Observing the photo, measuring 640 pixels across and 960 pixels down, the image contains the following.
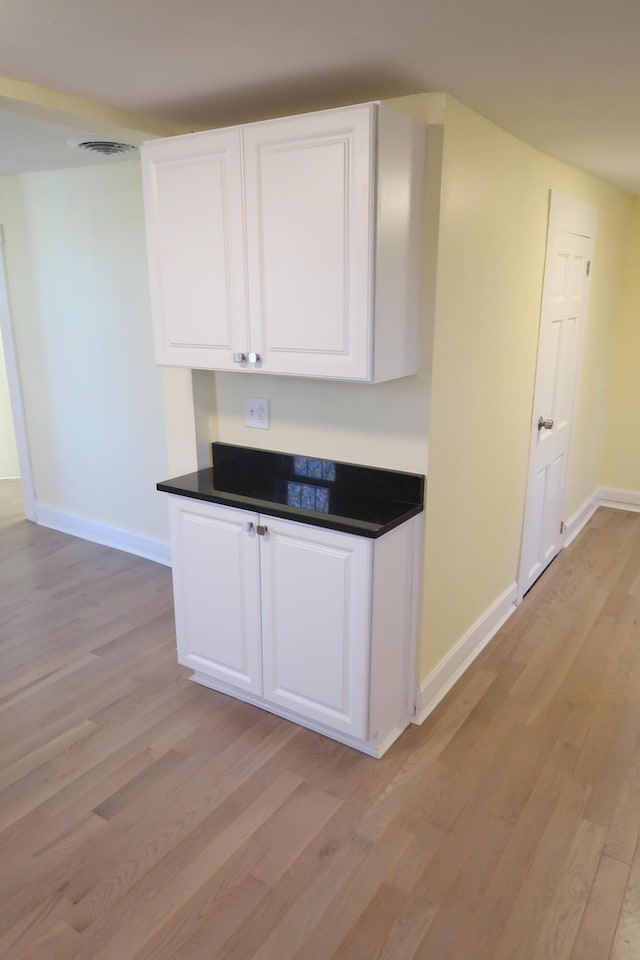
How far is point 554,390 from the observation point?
135 inches

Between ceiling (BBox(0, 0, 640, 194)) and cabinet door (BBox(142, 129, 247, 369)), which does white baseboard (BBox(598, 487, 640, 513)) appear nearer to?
ceiling (BBox(0, 0, 640, 194))

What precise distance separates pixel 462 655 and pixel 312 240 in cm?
181

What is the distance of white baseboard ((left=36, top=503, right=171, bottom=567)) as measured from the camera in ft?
12.9

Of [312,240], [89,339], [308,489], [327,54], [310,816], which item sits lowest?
[310,816]

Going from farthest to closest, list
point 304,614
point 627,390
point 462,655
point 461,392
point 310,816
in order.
Answer: 1. point 627,390
2. point 462,655
3. point 461,392
4. point 304,614
5. point 310,816

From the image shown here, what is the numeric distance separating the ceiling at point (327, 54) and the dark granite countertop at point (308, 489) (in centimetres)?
120

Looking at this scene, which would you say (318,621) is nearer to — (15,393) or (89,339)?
(89,339)

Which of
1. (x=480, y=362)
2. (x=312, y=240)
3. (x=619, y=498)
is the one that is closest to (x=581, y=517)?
(x=619, y=498)

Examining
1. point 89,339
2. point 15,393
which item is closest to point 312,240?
point 89,339

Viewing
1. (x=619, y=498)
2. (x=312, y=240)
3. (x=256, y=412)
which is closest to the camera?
(x=312, y=240)

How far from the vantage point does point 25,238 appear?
392cm

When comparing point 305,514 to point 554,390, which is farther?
point 554,390

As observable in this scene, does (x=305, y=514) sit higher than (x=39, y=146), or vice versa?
(x=39, y=146)

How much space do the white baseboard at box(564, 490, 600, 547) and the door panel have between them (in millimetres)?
309
